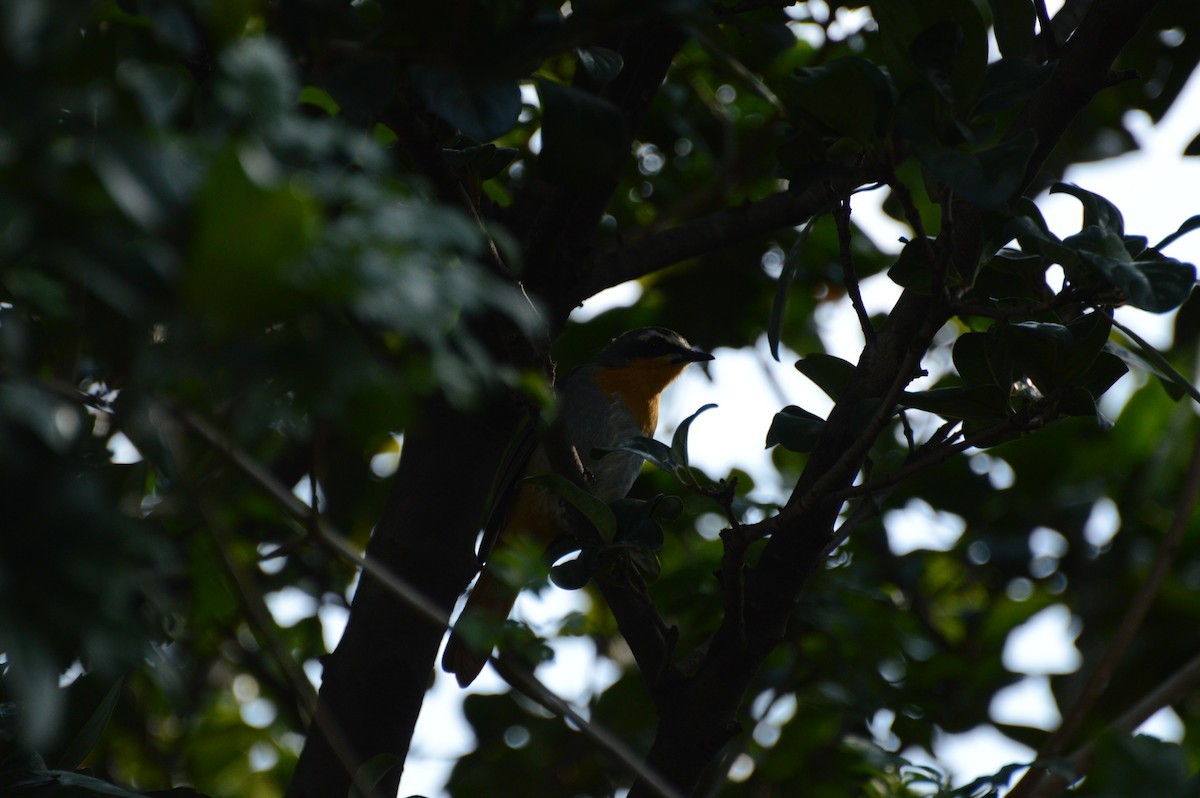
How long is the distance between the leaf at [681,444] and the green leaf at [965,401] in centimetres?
47

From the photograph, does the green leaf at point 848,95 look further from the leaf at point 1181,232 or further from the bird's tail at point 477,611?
the bird's tail at point 477,611

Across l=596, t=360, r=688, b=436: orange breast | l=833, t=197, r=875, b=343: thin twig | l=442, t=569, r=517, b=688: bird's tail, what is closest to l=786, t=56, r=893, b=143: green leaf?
l=833, t=197, r=875, b=343: thin twig

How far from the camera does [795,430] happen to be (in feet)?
6.92

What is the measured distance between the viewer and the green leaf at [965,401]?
1.76m

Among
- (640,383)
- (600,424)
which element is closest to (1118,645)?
(600,424)

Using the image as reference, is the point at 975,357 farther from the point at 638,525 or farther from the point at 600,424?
the point at 600,424

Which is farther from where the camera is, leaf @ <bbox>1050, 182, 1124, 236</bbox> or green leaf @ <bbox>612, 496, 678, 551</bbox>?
green leaf @ <bbox>612, 496, 678, 551</bbox>

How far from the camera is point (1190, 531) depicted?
13.0 feet

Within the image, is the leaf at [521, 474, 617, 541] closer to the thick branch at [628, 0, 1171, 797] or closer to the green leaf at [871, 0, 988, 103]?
the thick branch at [628, 0, 1171, 797]

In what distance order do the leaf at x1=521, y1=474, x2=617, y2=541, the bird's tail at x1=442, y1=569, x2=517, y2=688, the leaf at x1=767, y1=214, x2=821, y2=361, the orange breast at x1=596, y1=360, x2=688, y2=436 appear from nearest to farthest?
the leaf at x1=767, y1=214, x2=821, y2=361, the leaf at x1=521, y1=474, x2=617, y2=541, the bird's tail at x1=442, y1=569, x2=517, y2=688, the orange breast at x1=596, y1=360, x2=688, y2=436

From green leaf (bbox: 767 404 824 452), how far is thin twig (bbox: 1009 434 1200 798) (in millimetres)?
780

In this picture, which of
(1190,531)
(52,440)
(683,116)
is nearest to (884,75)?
(52,440)

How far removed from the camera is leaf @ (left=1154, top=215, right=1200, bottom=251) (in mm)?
1618

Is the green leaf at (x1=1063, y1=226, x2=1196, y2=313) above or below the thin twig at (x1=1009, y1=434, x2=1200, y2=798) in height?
above
